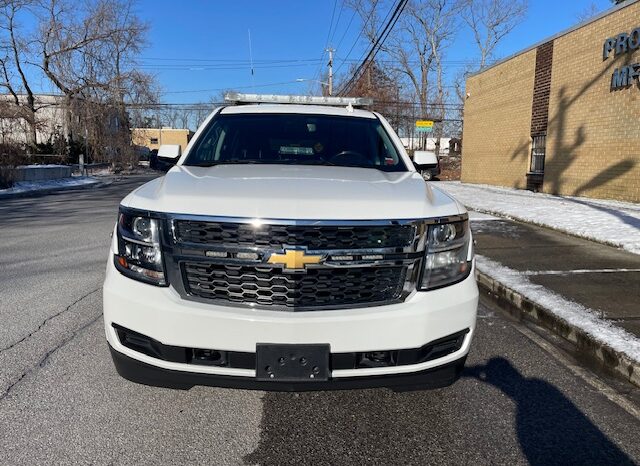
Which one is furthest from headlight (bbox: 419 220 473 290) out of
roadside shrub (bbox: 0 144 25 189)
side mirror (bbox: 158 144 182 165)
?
roadside shrub (bbox: 0 144 25 189)

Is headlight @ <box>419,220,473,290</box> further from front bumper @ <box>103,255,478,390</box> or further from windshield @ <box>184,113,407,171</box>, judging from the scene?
windshield @ <box>184,113,407,171</box>

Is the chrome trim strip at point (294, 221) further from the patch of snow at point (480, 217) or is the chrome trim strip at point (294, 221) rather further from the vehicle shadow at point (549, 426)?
the patch of snow at point (480, 217)

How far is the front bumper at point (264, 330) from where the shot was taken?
91.4 inches

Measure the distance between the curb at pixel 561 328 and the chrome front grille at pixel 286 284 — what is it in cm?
216

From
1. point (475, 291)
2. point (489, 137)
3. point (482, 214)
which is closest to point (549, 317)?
point (475, 291)

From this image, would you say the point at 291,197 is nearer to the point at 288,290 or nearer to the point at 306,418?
the point at 288,290

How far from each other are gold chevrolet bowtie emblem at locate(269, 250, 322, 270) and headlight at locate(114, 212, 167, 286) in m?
0.57

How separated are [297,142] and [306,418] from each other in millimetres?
2142

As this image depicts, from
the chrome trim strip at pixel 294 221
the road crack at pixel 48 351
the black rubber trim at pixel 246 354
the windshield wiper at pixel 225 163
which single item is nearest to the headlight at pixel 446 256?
the chrome trim strip at pixel 294 221

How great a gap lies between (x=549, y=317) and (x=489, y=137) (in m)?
19.0

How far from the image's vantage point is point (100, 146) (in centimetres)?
3991

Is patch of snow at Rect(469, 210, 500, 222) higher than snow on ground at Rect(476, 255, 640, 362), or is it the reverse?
snow on ground at Rect(476, 255, 640, 362)

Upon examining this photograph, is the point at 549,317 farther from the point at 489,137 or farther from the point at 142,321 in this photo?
the point at 489,137

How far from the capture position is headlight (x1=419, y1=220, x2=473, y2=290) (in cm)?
249
